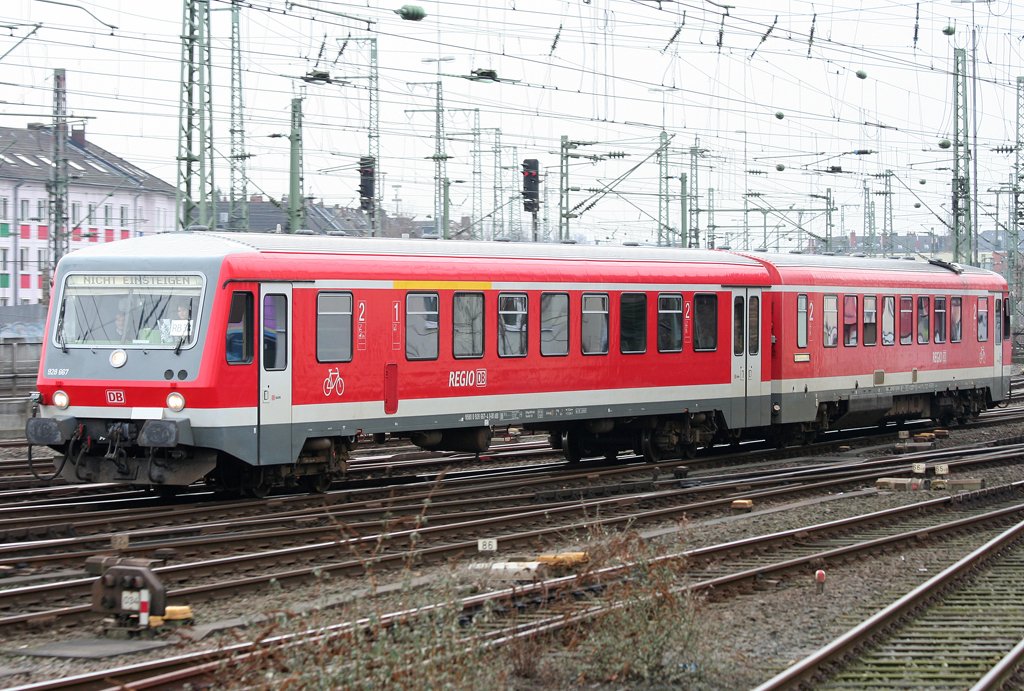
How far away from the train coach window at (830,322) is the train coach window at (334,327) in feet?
34.9

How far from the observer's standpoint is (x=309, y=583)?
11680 millimetres

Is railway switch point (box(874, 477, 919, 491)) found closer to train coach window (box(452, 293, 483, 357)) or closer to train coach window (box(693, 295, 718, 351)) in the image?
train coach window (box(693, 295, 718, 351))

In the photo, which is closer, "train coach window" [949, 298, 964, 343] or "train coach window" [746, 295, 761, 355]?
"train coach window" [746, 295, 761, 355]

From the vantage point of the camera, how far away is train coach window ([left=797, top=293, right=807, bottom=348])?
23.7 metres

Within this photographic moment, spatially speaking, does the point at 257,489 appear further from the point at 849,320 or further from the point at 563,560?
the point at 849,320

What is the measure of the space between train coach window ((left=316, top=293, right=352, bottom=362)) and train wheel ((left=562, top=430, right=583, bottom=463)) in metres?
5.95

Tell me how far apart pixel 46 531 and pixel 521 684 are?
22.7 feet

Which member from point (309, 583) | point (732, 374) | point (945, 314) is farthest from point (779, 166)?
point (309, 583)

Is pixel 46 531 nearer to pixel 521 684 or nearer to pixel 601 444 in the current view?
pixel 521 684

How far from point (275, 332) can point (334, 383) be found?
107 cm

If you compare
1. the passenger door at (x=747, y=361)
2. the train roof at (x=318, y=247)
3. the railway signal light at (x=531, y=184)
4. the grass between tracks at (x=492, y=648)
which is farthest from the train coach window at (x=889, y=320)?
the grass between tracks at (x=492, y=648)

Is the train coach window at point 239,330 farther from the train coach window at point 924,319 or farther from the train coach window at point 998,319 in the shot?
the train coach window at point 998,319

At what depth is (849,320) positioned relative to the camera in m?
25.2

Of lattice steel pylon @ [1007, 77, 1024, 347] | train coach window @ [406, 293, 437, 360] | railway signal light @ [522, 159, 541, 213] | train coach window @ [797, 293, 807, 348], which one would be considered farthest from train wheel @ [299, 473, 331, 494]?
lattice steel pylon @ [1007, 77, 1024, 347]
